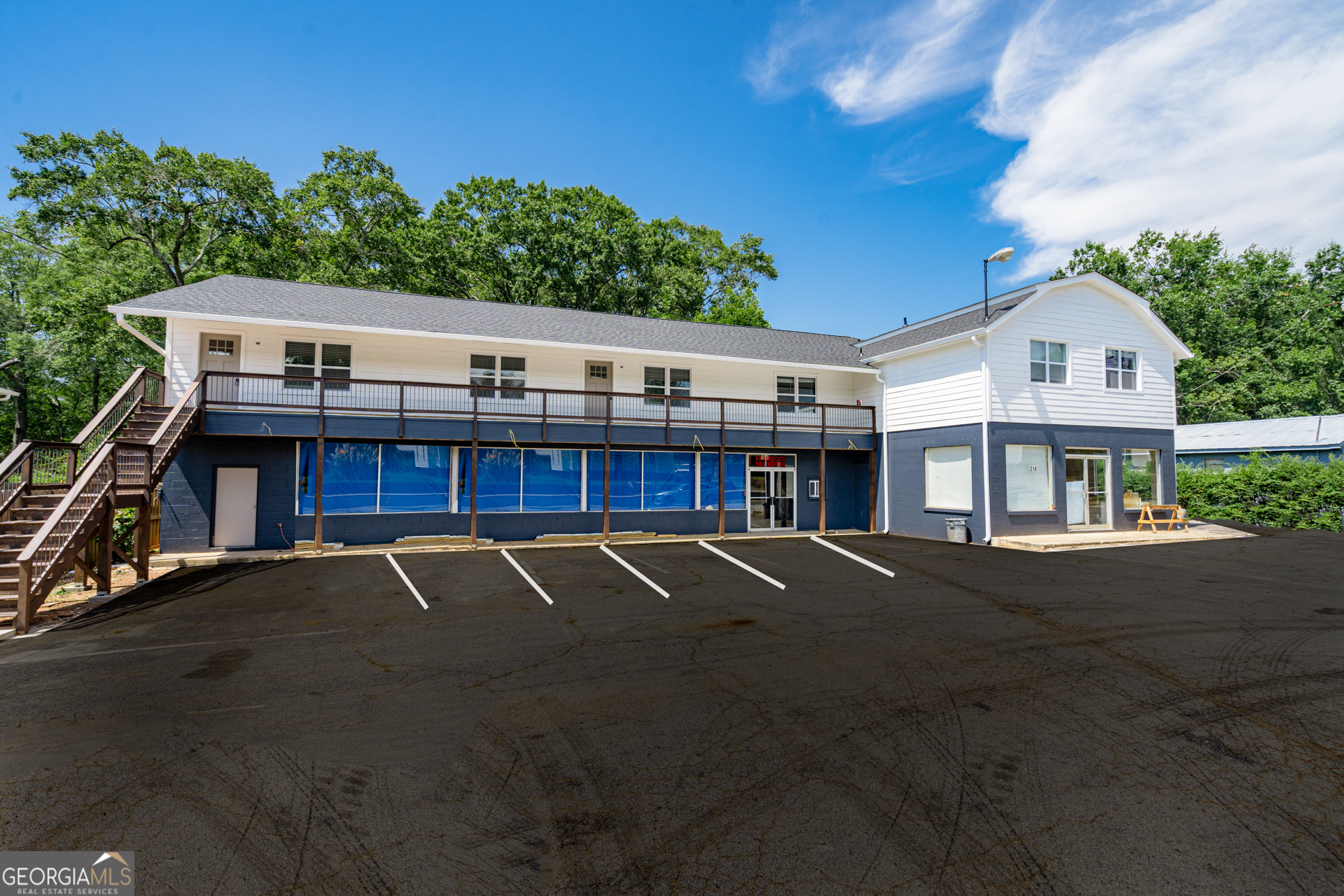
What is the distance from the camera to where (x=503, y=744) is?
184 inches

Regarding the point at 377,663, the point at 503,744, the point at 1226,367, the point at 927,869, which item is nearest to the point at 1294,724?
the point at 927,869

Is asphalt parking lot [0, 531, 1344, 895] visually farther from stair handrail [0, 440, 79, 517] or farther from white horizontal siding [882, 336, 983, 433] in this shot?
white horizontal siding [882, 336, 983, 433]

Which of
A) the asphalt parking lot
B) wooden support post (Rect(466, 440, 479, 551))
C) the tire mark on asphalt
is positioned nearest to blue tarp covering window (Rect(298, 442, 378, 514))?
wooden support post (Rect(466, 440, 479, 551))

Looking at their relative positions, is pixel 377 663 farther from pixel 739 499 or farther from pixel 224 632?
pixel 739 499

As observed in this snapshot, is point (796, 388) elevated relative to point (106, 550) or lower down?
elevated

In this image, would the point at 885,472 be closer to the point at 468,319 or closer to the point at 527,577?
the point at 527,577

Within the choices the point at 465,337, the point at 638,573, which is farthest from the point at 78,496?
the point at 638,573

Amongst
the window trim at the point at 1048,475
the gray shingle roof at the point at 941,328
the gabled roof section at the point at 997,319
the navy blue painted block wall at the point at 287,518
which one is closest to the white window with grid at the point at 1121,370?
the gabled roof section at the point at 997,319

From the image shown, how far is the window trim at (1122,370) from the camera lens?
17984 mm

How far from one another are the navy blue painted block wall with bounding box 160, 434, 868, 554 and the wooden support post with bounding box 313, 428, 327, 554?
0.60m

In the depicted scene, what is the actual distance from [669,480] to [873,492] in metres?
6.89

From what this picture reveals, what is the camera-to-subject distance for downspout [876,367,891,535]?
19.1m

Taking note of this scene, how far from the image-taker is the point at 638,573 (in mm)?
12133

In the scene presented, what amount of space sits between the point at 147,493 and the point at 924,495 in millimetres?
18864
